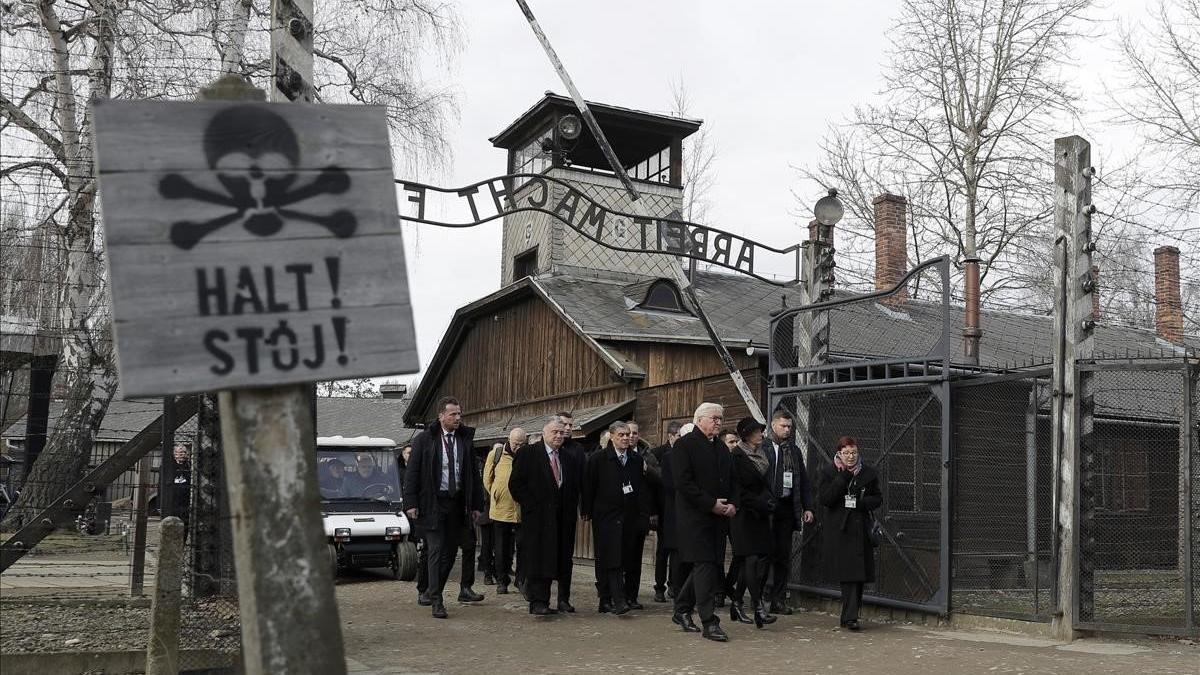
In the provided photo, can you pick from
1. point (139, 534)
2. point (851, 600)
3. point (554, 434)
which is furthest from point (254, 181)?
point (554, 434)

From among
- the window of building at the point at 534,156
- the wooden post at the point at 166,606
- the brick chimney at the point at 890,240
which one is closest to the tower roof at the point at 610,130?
the window of building at the point at 534,156

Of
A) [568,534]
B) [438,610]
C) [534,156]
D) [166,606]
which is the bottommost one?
[438,610]

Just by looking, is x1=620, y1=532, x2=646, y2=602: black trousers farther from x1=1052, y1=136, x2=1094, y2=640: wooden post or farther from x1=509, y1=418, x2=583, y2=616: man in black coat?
x1=1052, y1=136, x2=1094, y2=640: wooden post

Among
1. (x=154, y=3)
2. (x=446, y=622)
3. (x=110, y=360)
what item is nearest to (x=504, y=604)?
(x=446, y=622)

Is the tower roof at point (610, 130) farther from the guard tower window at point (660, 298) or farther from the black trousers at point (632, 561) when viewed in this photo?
the black trousers at point (632, 561)

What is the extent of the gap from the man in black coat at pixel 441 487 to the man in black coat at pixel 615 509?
52.4 inches

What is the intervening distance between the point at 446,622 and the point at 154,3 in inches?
322

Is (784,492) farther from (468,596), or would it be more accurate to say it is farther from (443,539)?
(468,596)

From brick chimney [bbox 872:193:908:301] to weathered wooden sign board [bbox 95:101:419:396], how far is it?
2473 centimetres

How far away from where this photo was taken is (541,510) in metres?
12.1

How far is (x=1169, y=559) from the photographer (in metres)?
17.4

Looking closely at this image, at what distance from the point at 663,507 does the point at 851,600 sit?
2.81 metres

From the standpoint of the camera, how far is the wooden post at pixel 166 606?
673 centimetres

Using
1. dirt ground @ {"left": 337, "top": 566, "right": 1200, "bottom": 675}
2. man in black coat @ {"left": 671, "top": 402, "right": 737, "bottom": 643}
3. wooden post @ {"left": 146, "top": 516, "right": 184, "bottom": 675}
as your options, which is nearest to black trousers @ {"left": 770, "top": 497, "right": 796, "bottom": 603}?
dirt ground @ {"left": 337, "top": 566, "right": 1200, "bottom": 675}
